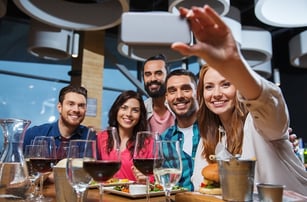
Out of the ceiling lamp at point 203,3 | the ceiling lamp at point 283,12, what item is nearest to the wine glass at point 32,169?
the ceiling lamp at point 203,3

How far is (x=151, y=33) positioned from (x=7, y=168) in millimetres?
793

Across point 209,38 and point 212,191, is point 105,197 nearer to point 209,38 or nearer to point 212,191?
point 212,191

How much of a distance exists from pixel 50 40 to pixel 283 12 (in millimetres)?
→ 3474

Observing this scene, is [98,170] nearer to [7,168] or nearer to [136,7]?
[7,168]

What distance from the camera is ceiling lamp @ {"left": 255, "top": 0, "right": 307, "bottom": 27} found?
302 centimetres

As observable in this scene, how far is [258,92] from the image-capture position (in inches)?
37.3

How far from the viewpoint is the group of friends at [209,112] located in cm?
78

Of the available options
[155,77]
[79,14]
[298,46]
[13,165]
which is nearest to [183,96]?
[155,77]

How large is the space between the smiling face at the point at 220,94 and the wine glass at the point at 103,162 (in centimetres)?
68

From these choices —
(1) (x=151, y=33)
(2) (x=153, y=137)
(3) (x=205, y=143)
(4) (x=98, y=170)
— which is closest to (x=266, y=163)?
(3) (x=205, y=143)

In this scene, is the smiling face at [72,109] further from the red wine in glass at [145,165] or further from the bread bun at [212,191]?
the bread bun at [212,191]

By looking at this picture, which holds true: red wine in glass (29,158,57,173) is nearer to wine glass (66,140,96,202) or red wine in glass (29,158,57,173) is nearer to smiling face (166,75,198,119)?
wine glass (66,140,96,202)

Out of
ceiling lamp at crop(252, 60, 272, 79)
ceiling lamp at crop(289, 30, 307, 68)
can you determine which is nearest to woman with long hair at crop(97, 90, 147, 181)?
ceiling lamp at crop(289, 30, 307, 68)

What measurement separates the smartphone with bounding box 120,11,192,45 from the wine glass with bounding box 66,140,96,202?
1.34 ft
